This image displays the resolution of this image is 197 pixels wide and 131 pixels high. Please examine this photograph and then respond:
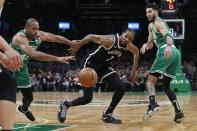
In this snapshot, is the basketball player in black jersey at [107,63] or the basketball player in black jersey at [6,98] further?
the basketball player in black jersey at [107,63]

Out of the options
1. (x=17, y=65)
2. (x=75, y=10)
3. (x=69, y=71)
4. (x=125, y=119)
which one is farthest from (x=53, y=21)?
(x=17, y=65)

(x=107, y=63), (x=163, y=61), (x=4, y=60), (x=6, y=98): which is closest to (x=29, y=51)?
(x=107, y=63)

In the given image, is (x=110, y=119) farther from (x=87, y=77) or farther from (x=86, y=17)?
(x=86, y=17)

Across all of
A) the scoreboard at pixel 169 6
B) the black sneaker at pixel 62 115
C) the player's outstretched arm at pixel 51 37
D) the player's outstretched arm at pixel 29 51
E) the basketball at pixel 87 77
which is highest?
the scoreboard at pixel 169 6

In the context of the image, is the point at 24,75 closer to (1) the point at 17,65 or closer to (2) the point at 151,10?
(2) the point at 151,10

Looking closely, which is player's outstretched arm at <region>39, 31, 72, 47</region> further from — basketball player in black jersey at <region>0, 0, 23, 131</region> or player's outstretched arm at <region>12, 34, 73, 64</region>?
basketball player in black jersey at <region>0, 0, 23, 131</region>

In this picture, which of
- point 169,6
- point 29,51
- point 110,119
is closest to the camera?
point 29,51

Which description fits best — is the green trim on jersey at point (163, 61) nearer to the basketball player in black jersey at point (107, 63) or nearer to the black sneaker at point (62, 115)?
the basketball player in black jersey at point (107, 63)

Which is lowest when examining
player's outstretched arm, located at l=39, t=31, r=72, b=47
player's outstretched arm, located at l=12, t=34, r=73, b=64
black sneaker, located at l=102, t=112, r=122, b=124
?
black sneaker, located at l=102, t=112, r=122, b=124

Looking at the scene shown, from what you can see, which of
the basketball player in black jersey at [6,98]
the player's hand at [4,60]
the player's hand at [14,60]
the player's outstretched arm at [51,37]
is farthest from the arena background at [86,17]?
the player's hand at [14,60]

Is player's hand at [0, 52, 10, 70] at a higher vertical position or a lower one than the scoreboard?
lower

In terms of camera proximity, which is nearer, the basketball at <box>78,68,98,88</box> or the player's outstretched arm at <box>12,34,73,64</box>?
the player's outstretched arm at <box>12,34,73,64</box>

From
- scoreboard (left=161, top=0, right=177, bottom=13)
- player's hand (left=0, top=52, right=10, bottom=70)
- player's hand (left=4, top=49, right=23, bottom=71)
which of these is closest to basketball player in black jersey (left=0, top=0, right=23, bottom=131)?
player's hand (left=0, top=52, right=10, bottom=70)

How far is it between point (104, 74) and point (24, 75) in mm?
1416
